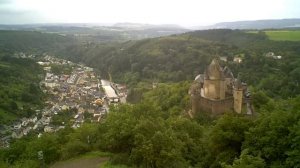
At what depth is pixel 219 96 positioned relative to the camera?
3844 cm

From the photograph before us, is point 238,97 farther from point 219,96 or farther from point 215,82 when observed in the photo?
point 215,82

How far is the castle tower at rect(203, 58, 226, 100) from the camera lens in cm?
3775

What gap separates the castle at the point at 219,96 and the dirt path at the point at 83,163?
1704cm

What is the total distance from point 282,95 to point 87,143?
1651 inches

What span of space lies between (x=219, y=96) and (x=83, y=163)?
18.9m

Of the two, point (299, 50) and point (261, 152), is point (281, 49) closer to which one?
point (299, 50)

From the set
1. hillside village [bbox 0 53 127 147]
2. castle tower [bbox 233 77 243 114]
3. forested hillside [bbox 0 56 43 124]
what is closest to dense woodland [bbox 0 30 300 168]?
castle tower [bbox 233 77 243 114]

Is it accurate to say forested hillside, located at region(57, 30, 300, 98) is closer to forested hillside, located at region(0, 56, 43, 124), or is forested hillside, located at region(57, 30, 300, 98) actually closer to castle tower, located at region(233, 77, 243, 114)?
forested hillside, located at region(0, 56, 43, 124)

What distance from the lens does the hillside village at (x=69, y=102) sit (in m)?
59.7

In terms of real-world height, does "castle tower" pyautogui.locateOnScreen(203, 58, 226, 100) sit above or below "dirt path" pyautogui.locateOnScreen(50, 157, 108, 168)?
above

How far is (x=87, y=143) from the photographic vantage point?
91.1 feet

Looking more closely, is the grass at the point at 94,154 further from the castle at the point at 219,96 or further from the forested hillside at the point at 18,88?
the forested hillside at the point at 18,88

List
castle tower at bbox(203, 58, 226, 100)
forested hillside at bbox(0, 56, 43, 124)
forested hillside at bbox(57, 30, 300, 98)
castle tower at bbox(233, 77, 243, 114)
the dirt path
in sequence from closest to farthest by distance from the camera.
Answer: the dirt path, castle tower at bbox(233, 77, 243, 114), castle tower at bbox(203, 58, 226, 100), forested hillside at bbox(0, 56, 43, 124), forested hillside at bbox(57, 30, 300, 98)

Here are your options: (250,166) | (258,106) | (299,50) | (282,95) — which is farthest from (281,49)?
(250,166)
